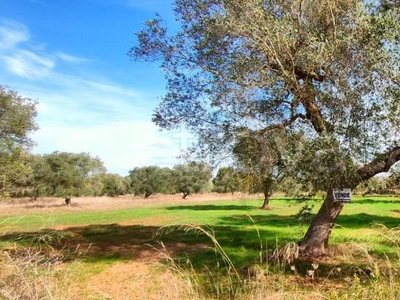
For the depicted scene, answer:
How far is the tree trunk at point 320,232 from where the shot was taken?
13273 millimetres

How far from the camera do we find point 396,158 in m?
11.4

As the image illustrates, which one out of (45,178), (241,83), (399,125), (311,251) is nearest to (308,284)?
(311,251)

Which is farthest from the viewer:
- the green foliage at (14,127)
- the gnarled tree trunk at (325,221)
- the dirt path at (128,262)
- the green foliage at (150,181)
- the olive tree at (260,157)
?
the green foliage at (150,181)

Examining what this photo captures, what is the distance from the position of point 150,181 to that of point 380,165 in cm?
8199

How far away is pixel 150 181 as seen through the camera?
300ft

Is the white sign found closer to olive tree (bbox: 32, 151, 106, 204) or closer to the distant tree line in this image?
the distant tree line

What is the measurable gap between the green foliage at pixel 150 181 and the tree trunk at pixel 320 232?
3010 inches

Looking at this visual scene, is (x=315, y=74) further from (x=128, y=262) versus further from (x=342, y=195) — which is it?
(x=128, y=262)

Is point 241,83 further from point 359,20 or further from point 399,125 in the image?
point 399,125

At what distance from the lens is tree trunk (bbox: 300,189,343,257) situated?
13273 mm

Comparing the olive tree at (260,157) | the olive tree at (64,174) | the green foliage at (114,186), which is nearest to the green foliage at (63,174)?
the olive tree at (64,174)

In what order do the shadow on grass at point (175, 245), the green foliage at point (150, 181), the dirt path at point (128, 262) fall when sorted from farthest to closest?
the green foliage at point (150, 181)
the shadow on grass at point (175, 245)
the dirt path at point (128, 262)

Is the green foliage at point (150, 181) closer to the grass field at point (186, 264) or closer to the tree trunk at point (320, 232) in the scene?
the grass field at point (186, 264)

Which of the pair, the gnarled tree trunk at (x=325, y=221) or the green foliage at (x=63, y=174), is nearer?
the gnarled tree trunk at (x=325, y=221)
